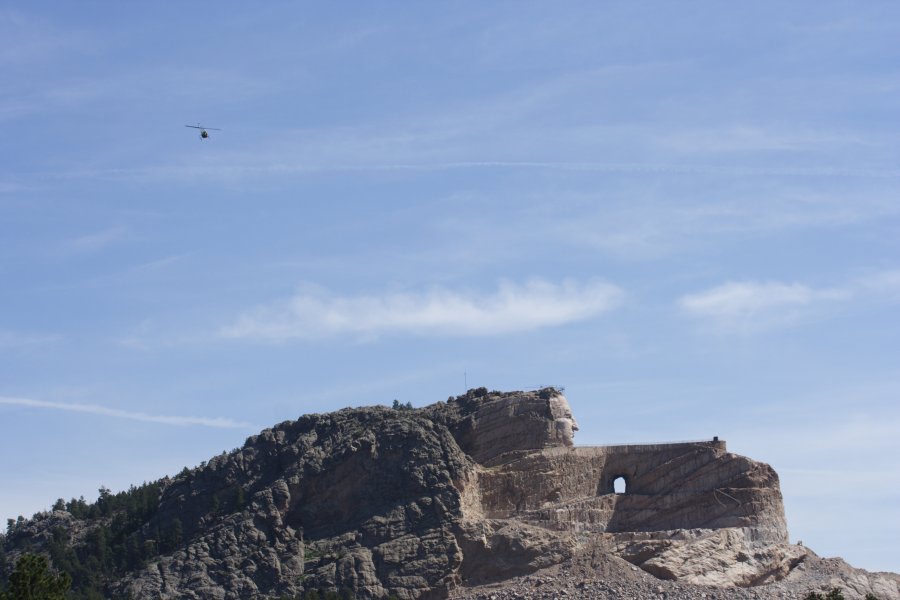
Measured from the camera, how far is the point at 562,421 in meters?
124

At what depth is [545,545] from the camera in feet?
380

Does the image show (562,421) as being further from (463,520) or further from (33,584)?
(33,584)

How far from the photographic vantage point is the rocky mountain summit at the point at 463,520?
372ft

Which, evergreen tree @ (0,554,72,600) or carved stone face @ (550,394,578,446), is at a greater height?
carved stone face @ (550,394,578,446)

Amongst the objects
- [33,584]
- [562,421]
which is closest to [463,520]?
[562,421]

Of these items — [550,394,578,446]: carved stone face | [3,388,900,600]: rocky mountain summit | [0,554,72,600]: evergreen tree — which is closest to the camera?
[0,554,72,600]: evergreen tree

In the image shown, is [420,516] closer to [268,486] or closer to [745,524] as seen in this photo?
[268,486]

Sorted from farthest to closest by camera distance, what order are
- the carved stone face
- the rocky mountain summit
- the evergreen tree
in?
the carved stone face < the rocky mountain summit < the evergreen tree

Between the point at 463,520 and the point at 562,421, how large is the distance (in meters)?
10.2

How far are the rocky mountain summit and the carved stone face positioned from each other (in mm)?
96

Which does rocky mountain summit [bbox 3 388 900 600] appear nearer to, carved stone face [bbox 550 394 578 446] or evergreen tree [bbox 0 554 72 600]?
→ carved stone face [bbox 550 394 578 446]

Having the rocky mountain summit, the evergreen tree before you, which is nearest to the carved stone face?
the rocky mountain summit

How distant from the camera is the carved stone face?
123 meters

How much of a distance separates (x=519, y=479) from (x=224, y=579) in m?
20.5
